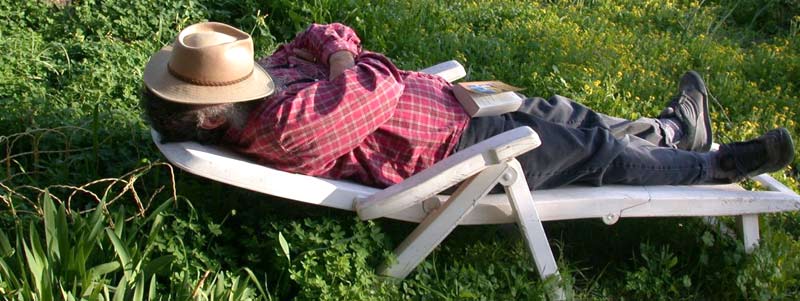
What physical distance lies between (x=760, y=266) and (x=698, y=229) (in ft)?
1.21

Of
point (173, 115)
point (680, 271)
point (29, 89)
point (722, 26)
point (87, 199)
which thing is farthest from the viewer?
point (722, 26)

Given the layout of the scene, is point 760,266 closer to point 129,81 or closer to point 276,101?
point 276,101

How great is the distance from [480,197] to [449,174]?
197 mm

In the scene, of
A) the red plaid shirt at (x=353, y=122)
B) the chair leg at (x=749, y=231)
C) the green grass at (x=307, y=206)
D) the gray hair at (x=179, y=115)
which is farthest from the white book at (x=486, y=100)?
the chair leg at (x=749, y=231)

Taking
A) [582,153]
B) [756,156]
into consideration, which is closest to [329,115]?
[582,153]

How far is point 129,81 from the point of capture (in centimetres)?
466

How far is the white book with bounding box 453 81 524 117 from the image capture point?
3.71 metres

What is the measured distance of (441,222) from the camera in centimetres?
343

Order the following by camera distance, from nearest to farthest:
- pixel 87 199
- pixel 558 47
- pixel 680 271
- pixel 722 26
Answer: pixel 87 199
pixel 680 271
pixel 558 47
pixel 722 26

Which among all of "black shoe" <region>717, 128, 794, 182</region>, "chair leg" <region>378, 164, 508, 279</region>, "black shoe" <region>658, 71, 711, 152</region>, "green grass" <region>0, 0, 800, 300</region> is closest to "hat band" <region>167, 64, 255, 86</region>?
"green grass" <region>0, 0, 800, 300</region>

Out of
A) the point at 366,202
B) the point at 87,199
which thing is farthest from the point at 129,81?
the point at 366,202

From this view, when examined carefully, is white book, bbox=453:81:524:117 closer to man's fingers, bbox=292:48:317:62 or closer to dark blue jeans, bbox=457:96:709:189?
dark blue jeans, bbox=457:96:709:189

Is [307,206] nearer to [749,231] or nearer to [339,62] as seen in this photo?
[339,62]

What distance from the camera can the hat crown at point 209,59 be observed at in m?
3.14
